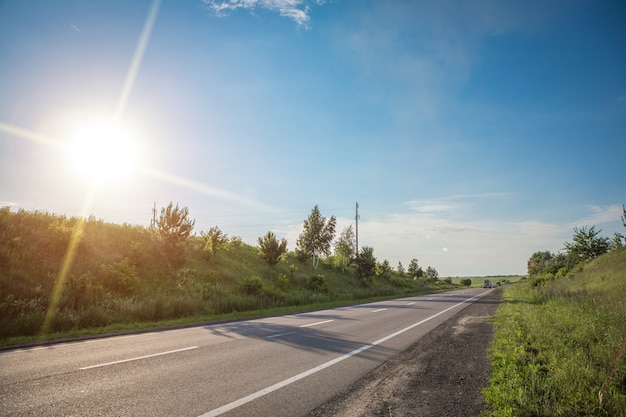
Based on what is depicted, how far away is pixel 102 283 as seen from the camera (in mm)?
15906

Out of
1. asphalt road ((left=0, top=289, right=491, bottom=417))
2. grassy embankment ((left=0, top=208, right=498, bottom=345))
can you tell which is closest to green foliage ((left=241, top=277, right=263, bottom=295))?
grassy embankment ((left=0, top=208, right=498, bottom=345))

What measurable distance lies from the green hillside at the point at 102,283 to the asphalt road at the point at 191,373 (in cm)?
323

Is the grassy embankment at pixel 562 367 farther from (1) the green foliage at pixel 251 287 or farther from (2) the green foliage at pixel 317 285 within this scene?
(2) the green foliage at pixel 317 285

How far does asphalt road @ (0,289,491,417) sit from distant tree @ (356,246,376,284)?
119ft

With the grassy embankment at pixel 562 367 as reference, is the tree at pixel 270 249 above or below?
above

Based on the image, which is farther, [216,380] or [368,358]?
[368,358]

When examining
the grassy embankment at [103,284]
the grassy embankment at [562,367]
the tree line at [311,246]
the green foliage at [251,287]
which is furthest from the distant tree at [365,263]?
the grassy embankment at [562,367]

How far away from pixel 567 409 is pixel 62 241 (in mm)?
22964

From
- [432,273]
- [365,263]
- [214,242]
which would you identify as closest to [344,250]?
[365,263]

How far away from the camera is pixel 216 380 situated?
5145 mm

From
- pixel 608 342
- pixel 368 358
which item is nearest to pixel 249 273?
pixel 368 358

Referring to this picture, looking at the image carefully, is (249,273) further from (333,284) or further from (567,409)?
(567,409)

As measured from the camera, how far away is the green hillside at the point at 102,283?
1111 cm

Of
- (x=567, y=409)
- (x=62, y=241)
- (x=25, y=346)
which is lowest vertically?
(x=25, y=346)
